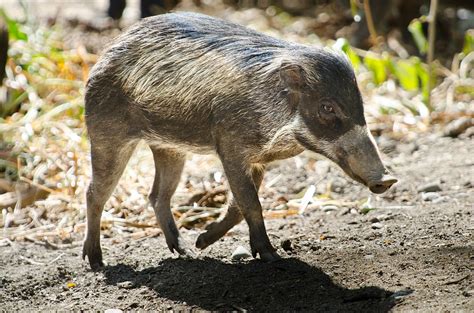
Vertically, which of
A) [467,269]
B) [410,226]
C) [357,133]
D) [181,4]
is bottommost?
[181,4]

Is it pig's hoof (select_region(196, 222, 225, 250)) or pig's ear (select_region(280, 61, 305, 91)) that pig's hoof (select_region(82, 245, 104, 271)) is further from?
pig's ear (select_region(280, 61, 305, 91))

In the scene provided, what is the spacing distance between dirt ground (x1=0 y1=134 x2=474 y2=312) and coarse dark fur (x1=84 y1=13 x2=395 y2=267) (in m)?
0.22

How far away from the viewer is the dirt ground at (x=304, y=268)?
13.0ft

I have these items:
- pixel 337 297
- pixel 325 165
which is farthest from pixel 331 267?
pixel 325 165

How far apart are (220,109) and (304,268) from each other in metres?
0.89

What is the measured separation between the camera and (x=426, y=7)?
1065 centimetres

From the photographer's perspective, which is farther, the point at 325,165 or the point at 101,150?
the point at 325,165

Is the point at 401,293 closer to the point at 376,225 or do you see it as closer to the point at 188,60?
the point at 376,225

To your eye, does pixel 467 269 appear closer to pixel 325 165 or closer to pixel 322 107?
pixel 322 107

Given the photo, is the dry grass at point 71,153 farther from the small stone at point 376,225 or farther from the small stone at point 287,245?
the small stone at point 287,245

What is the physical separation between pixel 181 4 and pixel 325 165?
5.46 m

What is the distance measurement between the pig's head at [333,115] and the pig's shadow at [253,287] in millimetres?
513

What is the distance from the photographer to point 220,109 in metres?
4.59

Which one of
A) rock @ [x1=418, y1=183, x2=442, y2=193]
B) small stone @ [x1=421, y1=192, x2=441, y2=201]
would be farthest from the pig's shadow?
rock @ [x1=418, y1=183, x2=442, y2=193]
